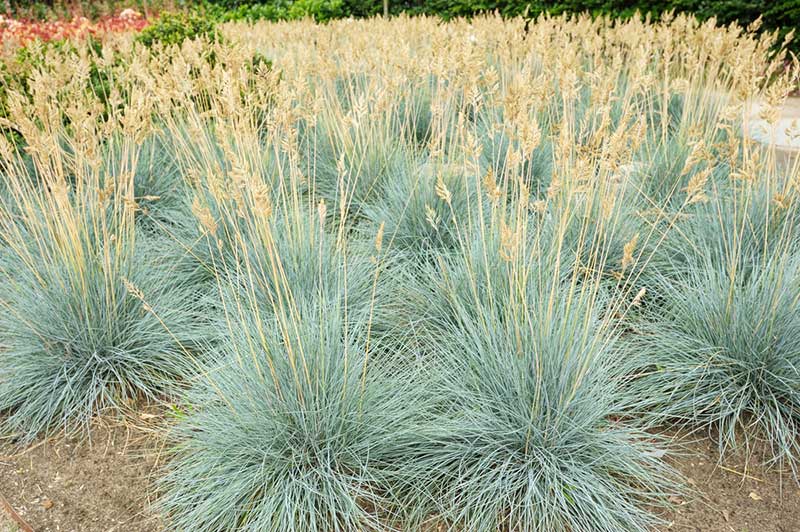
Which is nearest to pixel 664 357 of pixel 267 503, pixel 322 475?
pixel 322 475

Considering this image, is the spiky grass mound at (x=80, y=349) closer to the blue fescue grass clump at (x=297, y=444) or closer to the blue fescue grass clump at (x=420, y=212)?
the blue fescue grass clump at (x=297, y=444)

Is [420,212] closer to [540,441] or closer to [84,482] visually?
[540,441]

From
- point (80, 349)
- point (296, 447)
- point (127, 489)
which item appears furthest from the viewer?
point (80, 349)

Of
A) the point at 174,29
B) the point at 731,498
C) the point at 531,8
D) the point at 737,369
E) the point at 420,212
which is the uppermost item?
the point at 174,29

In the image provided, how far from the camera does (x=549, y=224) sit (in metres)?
3.30

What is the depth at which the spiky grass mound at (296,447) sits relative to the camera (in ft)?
6.91

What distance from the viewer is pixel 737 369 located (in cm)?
256

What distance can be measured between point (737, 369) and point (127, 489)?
91.0 inches

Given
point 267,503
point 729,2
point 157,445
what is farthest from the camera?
point 729,2

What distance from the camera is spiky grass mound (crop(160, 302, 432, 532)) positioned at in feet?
6.91

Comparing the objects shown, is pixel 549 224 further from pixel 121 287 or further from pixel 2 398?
pixel 2 398

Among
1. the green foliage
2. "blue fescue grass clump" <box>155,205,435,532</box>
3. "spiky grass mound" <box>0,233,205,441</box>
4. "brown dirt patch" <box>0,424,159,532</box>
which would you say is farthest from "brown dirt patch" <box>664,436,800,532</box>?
the green foliage

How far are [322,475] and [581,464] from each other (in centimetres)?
85

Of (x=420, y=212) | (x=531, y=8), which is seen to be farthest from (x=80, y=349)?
(x=531, y=8)
